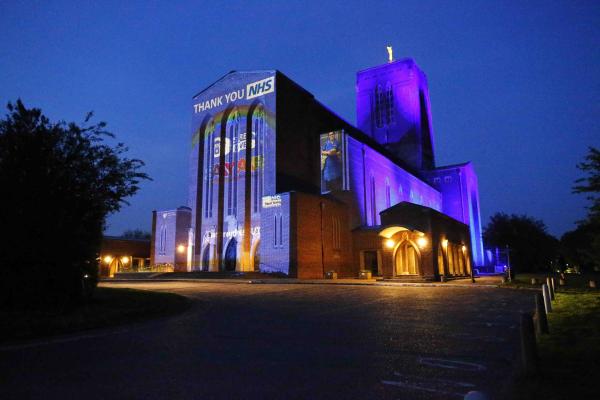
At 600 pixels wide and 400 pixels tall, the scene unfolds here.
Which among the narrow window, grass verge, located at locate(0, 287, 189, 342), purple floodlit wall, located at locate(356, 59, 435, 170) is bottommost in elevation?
grass verge, located at locate(0, 287, 189, 342)

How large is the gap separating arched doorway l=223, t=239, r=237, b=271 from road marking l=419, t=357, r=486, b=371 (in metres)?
40.2

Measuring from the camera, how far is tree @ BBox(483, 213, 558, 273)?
63156 millimetres

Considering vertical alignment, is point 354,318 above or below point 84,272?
below

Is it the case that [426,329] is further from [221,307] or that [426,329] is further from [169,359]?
[221,307]

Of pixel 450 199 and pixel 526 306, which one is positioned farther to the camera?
pixel 450 199

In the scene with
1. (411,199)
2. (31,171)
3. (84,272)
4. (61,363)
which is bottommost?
(61,363)

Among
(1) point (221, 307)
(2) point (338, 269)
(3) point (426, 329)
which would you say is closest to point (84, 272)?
(1) point (221, 307)

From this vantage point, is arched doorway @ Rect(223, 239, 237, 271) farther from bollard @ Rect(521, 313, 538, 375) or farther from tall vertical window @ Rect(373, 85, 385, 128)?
bollard @ Rect(521, 313, 538, 375)

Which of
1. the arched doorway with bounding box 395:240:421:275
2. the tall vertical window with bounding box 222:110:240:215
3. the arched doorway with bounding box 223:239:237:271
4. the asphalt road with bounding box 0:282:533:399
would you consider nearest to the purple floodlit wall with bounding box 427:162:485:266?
the arched doorway with bounding box 395:240:421:275

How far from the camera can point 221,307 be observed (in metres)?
13.8

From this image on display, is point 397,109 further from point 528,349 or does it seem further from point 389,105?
point 528,349

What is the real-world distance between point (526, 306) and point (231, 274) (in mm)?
29009

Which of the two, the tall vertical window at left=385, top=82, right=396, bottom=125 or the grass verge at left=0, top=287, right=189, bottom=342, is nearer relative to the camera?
the grass verge at left=0, top=287, right=189, bottom=342

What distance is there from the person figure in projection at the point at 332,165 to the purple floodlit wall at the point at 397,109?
30740 mm
